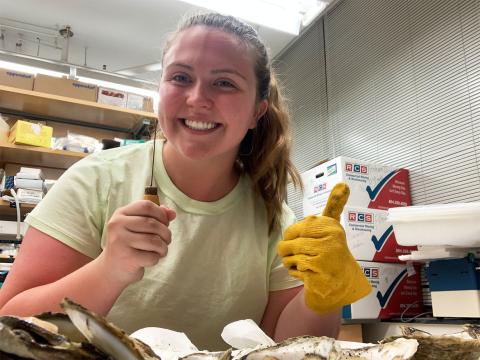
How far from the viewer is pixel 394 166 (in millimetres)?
2479

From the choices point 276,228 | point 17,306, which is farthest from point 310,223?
point 17,306

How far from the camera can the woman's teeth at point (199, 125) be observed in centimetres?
83

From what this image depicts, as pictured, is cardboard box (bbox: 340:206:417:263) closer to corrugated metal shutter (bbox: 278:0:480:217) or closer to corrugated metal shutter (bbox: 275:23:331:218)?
corrugated metal shutter (bbox: 278:0:480:217)

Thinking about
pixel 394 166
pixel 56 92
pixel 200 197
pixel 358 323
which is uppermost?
pixel 56 92

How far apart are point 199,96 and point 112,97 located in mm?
2527

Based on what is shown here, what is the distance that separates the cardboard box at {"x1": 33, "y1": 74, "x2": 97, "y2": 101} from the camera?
2.92 metres

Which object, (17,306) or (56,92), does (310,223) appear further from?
(56,92)

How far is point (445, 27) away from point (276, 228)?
181 centimetres

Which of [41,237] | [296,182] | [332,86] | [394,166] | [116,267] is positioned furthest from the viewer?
[332,86]

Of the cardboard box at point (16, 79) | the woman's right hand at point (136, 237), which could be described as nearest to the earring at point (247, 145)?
the woman's right hand at point (136, 237)

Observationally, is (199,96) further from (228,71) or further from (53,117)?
(53,117)

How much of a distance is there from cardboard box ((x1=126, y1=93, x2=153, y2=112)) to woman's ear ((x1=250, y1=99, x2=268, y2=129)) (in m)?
2.31

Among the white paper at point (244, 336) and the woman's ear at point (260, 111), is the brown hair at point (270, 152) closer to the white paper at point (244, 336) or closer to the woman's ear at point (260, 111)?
the woman's ear at point (260, 111)

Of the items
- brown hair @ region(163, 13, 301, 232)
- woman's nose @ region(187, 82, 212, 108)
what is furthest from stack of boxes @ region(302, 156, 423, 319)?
woman's nose @ region(187, 82, 212, 108)
